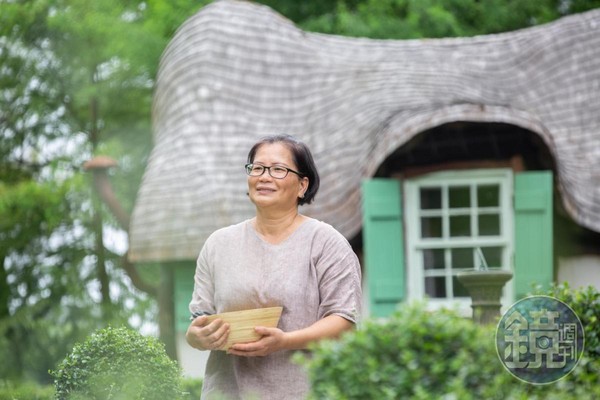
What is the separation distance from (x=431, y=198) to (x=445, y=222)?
1.37 feet

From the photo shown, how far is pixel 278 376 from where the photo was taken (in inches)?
166

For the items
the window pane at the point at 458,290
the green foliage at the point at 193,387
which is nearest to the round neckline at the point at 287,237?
the green foliage at the point at 193,387

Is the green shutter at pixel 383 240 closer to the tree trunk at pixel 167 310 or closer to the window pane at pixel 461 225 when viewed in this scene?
the window pane at pixel 461 225

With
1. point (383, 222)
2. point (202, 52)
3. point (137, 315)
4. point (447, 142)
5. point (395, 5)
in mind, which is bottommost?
point (137, 315)

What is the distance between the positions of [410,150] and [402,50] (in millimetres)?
2110

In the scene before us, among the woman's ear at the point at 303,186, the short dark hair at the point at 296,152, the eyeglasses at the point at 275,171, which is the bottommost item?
the woman's ear at the point at 303,186

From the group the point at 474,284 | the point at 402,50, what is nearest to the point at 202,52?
the point at 402,50

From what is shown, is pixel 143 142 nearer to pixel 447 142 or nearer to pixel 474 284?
pixel 447 142

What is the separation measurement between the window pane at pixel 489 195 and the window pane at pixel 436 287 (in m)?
0.78

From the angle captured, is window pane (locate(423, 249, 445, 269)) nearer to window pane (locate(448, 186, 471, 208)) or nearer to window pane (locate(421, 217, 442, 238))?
window pane (locate(421, 217, 442, 238))

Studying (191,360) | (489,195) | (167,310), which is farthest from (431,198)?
(167,310)

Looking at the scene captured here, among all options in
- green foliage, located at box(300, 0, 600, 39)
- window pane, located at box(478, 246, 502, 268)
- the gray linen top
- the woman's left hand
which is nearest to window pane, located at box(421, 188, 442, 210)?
window pane, located at box(478, 246, 502, 268)

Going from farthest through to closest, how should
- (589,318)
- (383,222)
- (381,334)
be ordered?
1. (383,222)
2. (589,318)
3. (381,334)

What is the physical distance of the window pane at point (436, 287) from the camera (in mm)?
11156
